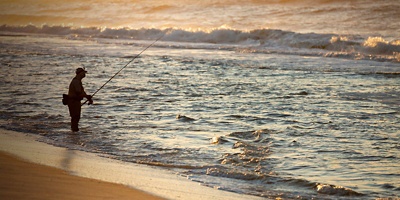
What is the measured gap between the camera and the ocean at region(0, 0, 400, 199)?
25.0 feet

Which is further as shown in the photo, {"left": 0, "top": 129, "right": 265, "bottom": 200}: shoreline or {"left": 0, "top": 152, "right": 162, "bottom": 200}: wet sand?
{"left": 0, "top": 129, "right": 265, "bottom": 200}: shoreline

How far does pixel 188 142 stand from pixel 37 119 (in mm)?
2947

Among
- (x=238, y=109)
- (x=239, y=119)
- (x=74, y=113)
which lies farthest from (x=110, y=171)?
(x=238, y=109)

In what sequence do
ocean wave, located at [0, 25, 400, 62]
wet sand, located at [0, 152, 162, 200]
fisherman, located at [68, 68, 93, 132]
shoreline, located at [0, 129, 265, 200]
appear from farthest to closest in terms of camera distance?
1. ocean wave, located at [0, 25, 400, 62]
2. fisherman, located at [68, 68, 93, 132]
3. shoreline, located at [0, 129, 265, 200]
4. wet sand, located at [0, 152, 162, 200]

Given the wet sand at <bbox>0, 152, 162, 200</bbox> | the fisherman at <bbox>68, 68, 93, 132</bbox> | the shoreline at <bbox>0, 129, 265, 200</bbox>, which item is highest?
the fisherman at <bbox>68, 68, 93, 132</bbox>

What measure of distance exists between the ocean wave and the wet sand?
16.6 metres

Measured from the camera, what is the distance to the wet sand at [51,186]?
5.98m

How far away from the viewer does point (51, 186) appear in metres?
6.31

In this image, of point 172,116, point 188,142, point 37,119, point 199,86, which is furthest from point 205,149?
point 199,86

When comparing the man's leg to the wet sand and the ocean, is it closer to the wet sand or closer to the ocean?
the ocean

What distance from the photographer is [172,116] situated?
1114cm

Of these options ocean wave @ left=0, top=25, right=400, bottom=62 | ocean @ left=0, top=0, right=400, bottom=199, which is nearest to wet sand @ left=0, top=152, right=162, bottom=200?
ocean @ left=0, top=0, right=400, bottom=199

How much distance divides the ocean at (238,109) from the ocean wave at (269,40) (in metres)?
0.09

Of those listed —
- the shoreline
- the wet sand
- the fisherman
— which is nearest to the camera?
the wet sand
